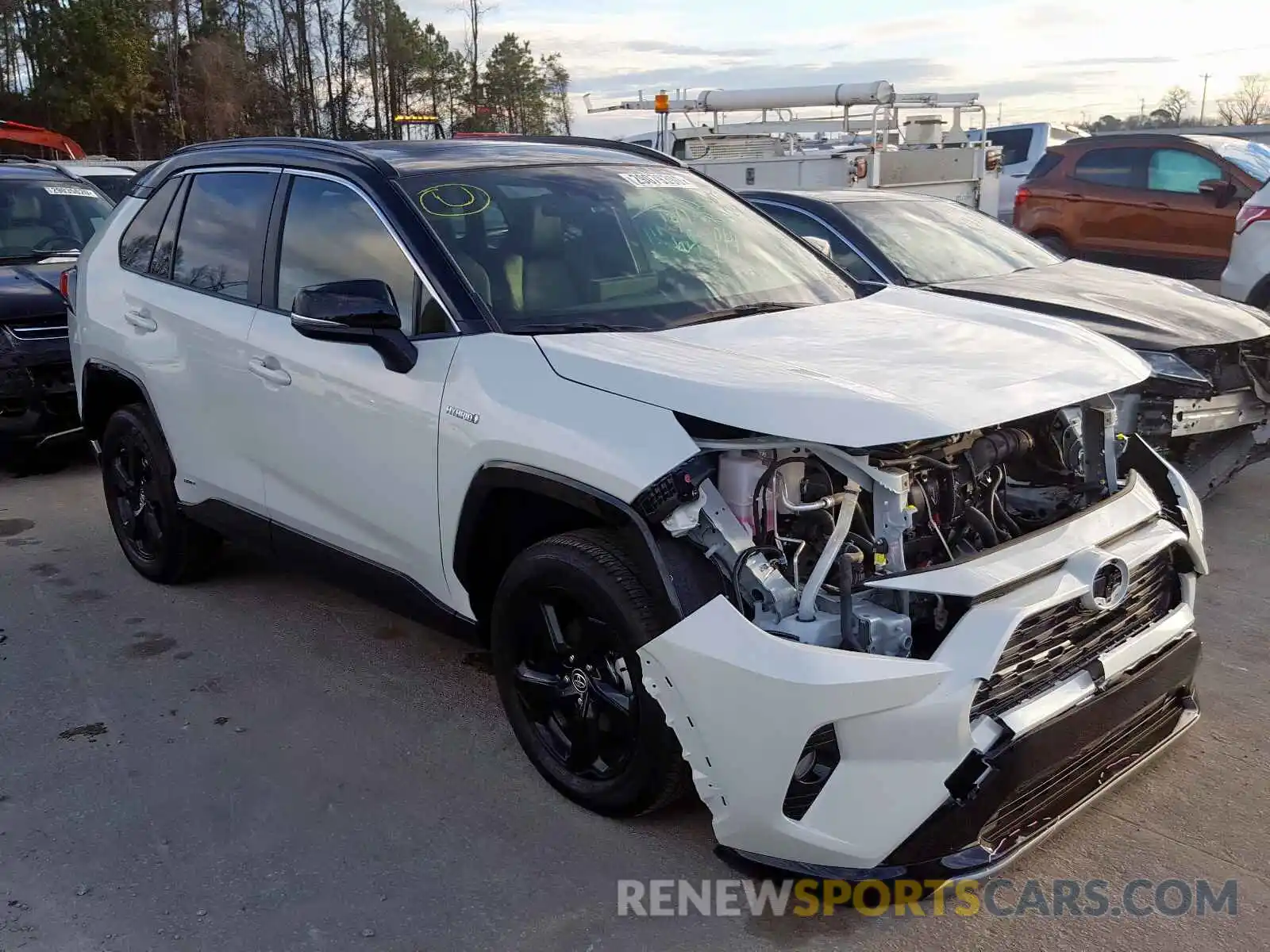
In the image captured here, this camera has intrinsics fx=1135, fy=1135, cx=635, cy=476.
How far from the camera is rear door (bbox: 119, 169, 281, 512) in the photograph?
4.22 m

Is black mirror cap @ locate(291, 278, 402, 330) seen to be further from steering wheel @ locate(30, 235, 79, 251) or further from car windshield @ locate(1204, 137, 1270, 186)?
car windshield @ locate(1204, 137, 1270, 186)

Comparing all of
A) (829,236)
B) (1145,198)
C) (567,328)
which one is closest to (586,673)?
(567,328)

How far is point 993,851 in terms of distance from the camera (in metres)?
2.63

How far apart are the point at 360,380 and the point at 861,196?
14.5 ft

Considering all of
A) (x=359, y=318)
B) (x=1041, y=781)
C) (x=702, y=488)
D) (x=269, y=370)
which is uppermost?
(x=359, y=318)

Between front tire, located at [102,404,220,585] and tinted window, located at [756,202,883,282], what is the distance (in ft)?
11.2

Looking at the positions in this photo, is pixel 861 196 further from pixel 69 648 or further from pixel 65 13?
pixel 65 13

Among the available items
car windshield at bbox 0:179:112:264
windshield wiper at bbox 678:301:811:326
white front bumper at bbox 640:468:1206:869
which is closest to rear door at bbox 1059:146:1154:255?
windshield wiper at bbox 678:301:811:326

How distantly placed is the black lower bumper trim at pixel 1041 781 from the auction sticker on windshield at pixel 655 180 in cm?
240

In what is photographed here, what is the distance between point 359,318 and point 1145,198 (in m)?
Answer: 10.3

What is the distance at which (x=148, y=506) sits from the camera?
5.15m

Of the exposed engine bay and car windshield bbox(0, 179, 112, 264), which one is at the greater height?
car windshield bbox(0, 179, 112, 264)

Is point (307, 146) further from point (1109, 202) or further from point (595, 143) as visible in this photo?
point (1109, 202)

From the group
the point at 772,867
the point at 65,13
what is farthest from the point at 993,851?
the point at 65,13
